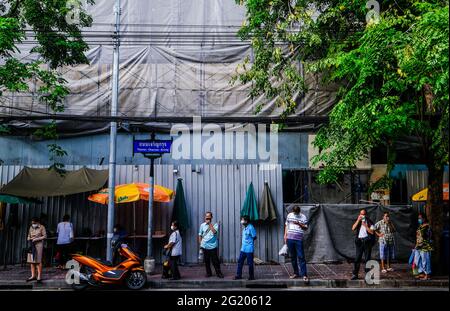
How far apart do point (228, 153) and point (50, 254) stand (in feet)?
22.9

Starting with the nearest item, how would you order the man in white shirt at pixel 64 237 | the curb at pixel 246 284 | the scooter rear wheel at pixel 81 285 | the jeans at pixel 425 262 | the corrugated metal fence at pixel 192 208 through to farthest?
the scooter rear wheel at pixel 81 285 < the curb at pixel 246 284 < the jeans at pixel 425 262 < the man in white shirt at pixel 64 237 < the corrugated metal fence at pixel 192 208

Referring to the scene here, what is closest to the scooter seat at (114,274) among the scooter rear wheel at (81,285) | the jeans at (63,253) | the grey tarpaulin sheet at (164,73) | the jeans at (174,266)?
the scooter rear wheel at (81,285)

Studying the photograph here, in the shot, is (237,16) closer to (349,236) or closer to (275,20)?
(275,20)

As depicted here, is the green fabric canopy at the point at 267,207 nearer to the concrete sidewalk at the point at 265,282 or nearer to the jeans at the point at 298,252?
the concrete sidewalk at the point at 265,282

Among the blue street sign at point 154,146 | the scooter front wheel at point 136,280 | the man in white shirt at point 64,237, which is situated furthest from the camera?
the man in white shirt at point 64,237

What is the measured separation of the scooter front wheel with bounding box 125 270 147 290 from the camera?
32.6ft

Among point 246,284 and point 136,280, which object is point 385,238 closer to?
point 246,284

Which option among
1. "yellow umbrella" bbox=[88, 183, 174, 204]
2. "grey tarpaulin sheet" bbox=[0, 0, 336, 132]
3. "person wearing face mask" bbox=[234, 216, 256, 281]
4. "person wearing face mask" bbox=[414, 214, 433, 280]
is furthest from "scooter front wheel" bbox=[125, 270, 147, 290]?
"person wearing face mask" bbox=[414, 214, 433, 280]

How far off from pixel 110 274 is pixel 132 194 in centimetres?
317

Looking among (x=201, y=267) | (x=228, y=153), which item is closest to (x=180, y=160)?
(x=228, y=153)

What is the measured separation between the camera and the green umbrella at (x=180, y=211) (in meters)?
13.4

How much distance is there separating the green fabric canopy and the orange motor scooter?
4.89 metres

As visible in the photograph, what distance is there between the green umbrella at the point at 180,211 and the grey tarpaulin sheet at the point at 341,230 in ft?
11.5

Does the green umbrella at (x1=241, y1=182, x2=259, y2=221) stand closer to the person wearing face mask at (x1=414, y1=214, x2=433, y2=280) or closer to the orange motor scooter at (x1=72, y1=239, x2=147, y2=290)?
the orange motor scooter at (x1=72, y1=239, x2=147, y2=290)
